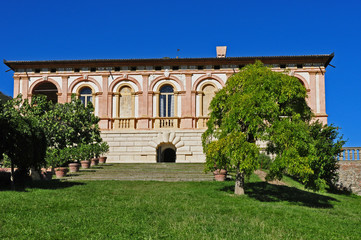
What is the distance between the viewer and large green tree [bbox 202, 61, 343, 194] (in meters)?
13.9

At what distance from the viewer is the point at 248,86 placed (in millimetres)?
14797

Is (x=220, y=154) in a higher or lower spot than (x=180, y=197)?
higher

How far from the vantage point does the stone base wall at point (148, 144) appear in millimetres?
29438

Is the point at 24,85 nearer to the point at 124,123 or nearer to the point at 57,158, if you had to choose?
the point at 124,123

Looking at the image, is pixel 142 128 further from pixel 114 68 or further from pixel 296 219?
pixel 296 219

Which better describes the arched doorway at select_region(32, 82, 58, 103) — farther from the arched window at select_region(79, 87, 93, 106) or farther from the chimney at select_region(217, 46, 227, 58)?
the chimney at select_region(217, 46, 227, 58)

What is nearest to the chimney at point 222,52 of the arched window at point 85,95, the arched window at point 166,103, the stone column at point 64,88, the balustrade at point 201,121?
the arched window at point 166,103

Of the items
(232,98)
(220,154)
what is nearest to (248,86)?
(232,98)

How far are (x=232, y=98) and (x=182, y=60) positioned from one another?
16864 mm

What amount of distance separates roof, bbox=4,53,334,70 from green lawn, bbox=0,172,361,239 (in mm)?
16986

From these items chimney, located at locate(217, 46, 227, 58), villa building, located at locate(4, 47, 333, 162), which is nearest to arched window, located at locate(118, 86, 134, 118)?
villa building, located at locate(4, 47, 333, 162)

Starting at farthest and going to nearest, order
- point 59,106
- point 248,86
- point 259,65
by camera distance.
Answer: point 59,106 → point 259,65 → point 248,86

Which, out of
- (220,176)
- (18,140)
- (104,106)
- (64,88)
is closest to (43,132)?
(18,140)

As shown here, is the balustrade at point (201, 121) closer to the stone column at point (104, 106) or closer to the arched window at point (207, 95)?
the arched window at point (207, 95)
